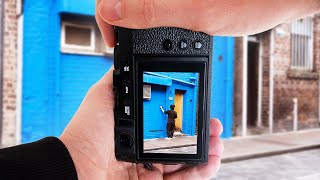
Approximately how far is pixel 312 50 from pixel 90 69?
6454 mm

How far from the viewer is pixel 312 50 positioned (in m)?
11.2

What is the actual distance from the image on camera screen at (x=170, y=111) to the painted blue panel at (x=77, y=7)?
6.69 meters

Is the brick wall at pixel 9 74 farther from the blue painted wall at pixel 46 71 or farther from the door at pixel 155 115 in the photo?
the door at pixel 155 115

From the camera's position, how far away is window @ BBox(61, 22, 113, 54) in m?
7.70

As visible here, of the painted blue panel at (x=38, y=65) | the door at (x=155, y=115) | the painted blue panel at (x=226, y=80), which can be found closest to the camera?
the door at (x=155, y=115)

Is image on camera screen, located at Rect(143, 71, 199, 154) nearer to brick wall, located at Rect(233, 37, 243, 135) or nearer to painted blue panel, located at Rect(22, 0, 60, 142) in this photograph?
painted blue panel, located at Rect(22, 0, 60, 142)

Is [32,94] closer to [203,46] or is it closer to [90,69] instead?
[90,69]

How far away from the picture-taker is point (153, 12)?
3.15ft

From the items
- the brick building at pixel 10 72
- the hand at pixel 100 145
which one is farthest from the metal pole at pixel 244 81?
the hand at pixel 100 145

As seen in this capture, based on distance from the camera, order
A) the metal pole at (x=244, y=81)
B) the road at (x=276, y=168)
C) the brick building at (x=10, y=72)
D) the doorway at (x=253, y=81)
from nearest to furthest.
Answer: the road at (x=276, y=168) → the brick building at (x=10, y=72) → the metal pole at (x=244, y=81) → the doorway at (x=253, y=81)

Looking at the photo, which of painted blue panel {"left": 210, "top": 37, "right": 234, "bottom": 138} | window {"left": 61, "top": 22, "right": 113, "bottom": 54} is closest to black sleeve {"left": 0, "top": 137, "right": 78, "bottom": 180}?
window {"left": 61, "top": 22, "right": 113, "bottom": 54}

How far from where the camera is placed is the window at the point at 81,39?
7.70 metres

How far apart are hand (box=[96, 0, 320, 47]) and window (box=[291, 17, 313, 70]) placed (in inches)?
402

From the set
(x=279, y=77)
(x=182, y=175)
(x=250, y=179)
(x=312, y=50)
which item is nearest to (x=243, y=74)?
(x=279, y=77)
